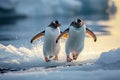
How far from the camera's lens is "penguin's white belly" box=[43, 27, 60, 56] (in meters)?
9.41

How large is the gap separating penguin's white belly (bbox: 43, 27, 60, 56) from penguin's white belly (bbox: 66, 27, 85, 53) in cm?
25

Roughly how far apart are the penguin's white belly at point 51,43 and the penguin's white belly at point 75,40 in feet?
0.83

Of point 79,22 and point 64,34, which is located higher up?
point 79,22

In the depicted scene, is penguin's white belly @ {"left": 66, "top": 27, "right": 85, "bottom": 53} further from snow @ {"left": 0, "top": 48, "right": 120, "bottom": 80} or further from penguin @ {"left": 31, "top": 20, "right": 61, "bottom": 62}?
snow @ {"left": 0, "top": 48, "right": 120, "bottom": 80}

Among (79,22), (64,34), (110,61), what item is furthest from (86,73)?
(64,34)

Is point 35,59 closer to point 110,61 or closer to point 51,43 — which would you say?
point 51,43

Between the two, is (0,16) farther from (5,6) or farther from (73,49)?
(73,49)

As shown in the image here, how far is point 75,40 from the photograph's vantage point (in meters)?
9.29

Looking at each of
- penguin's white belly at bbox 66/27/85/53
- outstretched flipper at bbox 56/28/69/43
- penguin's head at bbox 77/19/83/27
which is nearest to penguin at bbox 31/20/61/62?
outstretched flipper at bbox 56/28/69/43

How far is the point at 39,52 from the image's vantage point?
10.0m

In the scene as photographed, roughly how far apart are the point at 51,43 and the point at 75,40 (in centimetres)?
47

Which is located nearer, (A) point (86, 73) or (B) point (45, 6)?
(A) point (86, 73)

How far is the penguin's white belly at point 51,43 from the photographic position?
371 inches

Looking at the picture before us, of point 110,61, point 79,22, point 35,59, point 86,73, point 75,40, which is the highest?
point 79,22
